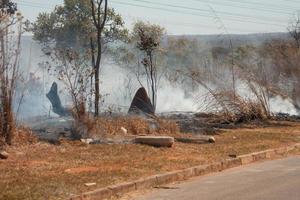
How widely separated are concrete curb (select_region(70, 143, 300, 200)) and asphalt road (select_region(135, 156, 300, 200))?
0.90 ft

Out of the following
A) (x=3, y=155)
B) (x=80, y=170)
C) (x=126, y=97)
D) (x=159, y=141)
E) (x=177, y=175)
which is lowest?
(x=177, y=175)

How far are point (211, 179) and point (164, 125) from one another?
713cm

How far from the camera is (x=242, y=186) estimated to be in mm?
10703

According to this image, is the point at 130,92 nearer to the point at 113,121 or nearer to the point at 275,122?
the point at 275,122

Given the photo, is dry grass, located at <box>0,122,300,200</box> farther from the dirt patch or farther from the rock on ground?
the rock on ground

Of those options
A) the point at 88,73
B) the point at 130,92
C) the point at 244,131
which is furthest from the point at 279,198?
the point at 130,92

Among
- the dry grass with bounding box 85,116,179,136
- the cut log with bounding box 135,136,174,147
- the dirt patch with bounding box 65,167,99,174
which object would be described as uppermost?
the dry grass with bounding box 85,116,179,136

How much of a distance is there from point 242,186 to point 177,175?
4.69 feet

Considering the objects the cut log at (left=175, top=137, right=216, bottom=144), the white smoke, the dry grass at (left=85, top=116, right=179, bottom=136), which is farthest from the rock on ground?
the white smoke

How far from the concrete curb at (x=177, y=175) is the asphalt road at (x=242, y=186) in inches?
10.8

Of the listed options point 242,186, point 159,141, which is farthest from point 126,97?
point 242,186

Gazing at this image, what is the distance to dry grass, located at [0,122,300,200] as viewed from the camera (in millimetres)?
9602

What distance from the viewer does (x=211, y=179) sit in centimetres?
1167

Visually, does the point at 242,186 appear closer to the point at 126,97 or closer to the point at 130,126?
the point at 130,126
